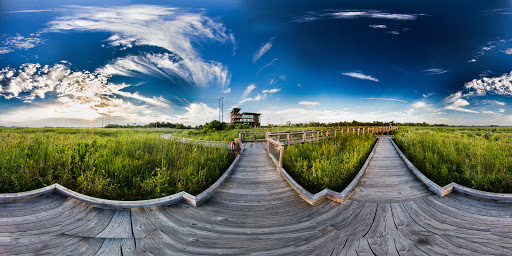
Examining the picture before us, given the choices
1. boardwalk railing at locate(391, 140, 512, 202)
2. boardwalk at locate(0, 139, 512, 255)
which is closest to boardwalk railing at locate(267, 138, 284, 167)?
boardwalk at locate(0, 139, 512, 255)

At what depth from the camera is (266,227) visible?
2.76m

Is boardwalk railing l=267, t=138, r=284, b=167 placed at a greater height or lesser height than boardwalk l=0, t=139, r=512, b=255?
greater

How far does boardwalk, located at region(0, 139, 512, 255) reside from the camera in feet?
7.40

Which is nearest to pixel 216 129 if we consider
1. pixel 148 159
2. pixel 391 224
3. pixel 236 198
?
pixel 148 159

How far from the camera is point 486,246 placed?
2279 millimetres

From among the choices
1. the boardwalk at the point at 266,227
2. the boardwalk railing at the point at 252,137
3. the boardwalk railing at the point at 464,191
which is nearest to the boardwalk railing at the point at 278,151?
the boardwalk at the point at 266,227

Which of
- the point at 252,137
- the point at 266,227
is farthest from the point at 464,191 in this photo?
the point at 252,137

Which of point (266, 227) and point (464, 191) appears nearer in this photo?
point (266, 227)

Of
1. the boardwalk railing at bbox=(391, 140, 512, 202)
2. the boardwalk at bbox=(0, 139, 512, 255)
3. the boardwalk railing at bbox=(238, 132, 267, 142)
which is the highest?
the boardwalk railing at bbox=(238, 132, 267, 142)

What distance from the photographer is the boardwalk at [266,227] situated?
88.8 inches

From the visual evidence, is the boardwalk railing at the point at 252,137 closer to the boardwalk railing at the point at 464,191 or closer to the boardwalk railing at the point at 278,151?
the boardwalk railing at the point at 278,151

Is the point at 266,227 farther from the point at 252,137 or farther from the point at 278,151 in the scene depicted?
the point at 252,137

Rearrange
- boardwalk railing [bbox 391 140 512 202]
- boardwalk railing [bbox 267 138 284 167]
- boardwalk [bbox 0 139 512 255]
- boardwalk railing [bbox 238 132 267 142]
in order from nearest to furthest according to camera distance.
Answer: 1. boardwalk [bbox 0 139 512 255]
2. boardwalk railing [bbox 391 140 512 202]
3. boardwalk railing [bbox 267 138 284 167]
4. boardwalk railing [bbox 238 132 267 142]

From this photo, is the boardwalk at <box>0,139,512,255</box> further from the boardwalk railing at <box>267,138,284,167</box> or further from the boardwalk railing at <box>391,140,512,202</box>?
the boardwalk railing at <box>267,138,284,167</box>
